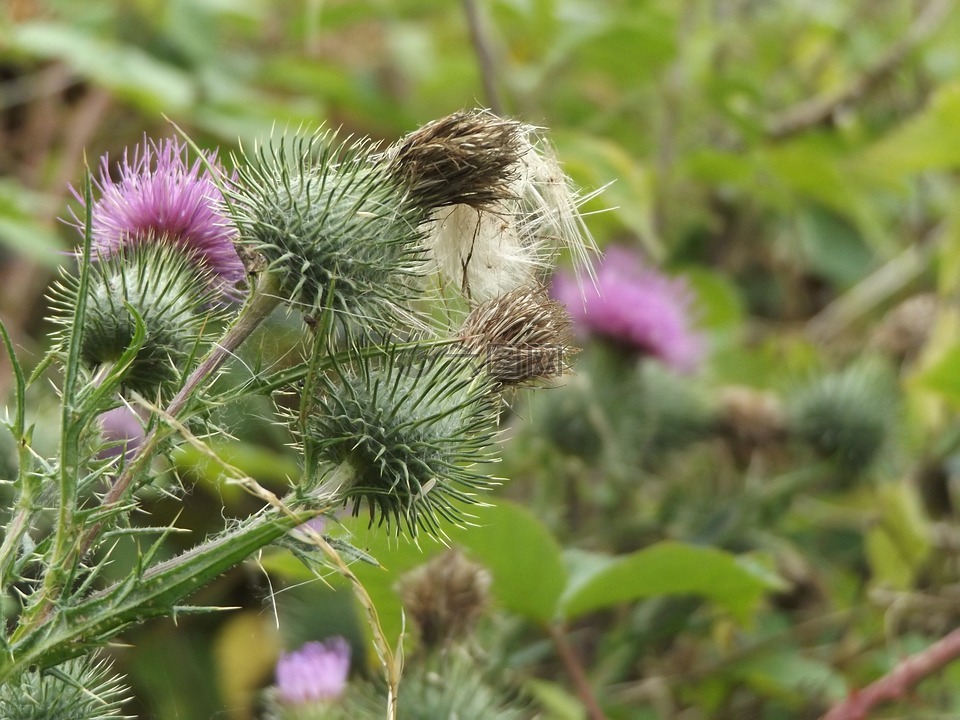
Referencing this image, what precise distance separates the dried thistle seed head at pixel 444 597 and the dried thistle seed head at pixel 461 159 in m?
0.89

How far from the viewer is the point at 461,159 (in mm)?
1748

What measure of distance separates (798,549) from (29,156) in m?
4.05

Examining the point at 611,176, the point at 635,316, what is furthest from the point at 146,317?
the point at 635,316

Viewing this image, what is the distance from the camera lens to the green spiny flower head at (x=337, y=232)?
1.73 meters

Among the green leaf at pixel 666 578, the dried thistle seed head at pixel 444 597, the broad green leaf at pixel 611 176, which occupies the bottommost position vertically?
the green leaf at pixel 666 578

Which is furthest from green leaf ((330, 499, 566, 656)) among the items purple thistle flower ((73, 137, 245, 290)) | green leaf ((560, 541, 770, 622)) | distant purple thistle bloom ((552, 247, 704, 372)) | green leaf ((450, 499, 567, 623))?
distant purple thistle bloom ((552, 247, 704, 372))

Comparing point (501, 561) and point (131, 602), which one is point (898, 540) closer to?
point (501, 561)

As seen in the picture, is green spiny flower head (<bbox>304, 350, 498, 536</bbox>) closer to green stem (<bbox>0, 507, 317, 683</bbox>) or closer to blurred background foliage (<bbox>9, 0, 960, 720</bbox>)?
green stem (<bbox>0, 507, 317, 683</bbox>)

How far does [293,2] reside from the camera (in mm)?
5770

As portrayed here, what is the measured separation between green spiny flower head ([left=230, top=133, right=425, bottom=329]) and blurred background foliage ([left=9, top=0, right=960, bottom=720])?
2.24ft

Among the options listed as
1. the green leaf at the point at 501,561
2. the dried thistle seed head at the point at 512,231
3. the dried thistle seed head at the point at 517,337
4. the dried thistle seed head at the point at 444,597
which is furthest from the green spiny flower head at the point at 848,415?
the dried thistle seed head at the point at 517,337

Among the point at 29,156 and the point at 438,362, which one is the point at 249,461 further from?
the point at 29,156

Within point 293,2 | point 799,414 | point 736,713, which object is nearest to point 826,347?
point 799,414

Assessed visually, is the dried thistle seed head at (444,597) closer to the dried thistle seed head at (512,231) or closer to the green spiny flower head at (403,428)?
the green spiny flower head at (403,428)
